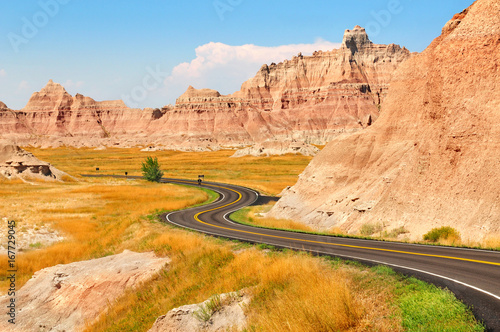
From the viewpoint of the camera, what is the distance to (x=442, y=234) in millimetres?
18109

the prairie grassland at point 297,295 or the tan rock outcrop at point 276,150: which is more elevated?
the tan rock outcrop at point 276,150

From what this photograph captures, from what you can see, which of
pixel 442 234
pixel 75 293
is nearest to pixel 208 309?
pixel 75 293

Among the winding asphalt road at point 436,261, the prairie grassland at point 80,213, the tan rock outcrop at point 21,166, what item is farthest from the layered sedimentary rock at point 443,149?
the tan rock outcrop at point 21,166

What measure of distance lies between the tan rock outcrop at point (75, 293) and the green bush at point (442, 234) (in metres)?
12.8

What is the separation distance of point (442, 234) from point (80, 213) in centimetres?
3508

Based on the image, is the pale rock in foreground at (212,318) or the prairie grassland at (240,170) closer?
the pale rock in foreground at (212,318)

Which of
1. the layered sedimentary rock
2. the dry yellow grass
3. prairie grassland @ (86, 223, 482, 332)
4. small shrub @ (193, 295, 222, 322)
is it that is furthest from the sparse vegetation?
small shrub @ (193, 295, 222, 322)

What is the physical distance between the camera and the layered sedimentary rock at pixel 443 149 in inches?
763

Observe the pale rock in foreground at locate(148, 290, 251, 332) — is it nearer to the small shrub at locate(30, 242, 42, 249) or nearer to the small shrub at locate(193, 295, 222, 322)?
the small shrub at locate(193, 295, 222, 322)

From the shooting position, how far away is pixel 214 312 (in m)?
10.0

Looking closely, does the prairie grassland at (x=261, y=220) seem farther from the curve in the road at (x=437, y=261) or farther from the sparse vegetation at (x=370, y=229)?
the curve in the road at (x=437, y=261)

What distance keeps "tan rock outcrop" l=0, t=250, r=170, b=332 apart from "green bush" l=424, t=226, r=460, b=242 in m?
12.8

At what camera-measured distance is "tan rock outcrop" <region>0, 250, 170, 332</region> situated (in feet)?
50.2

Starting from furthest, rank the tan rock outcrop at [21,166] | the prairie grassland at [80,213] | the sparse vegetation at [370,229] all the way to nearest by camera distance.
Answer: the tan rock outcrop at [21,166] < the prairie grassland at [80,213] < the sparse vegetation at [370,229]
